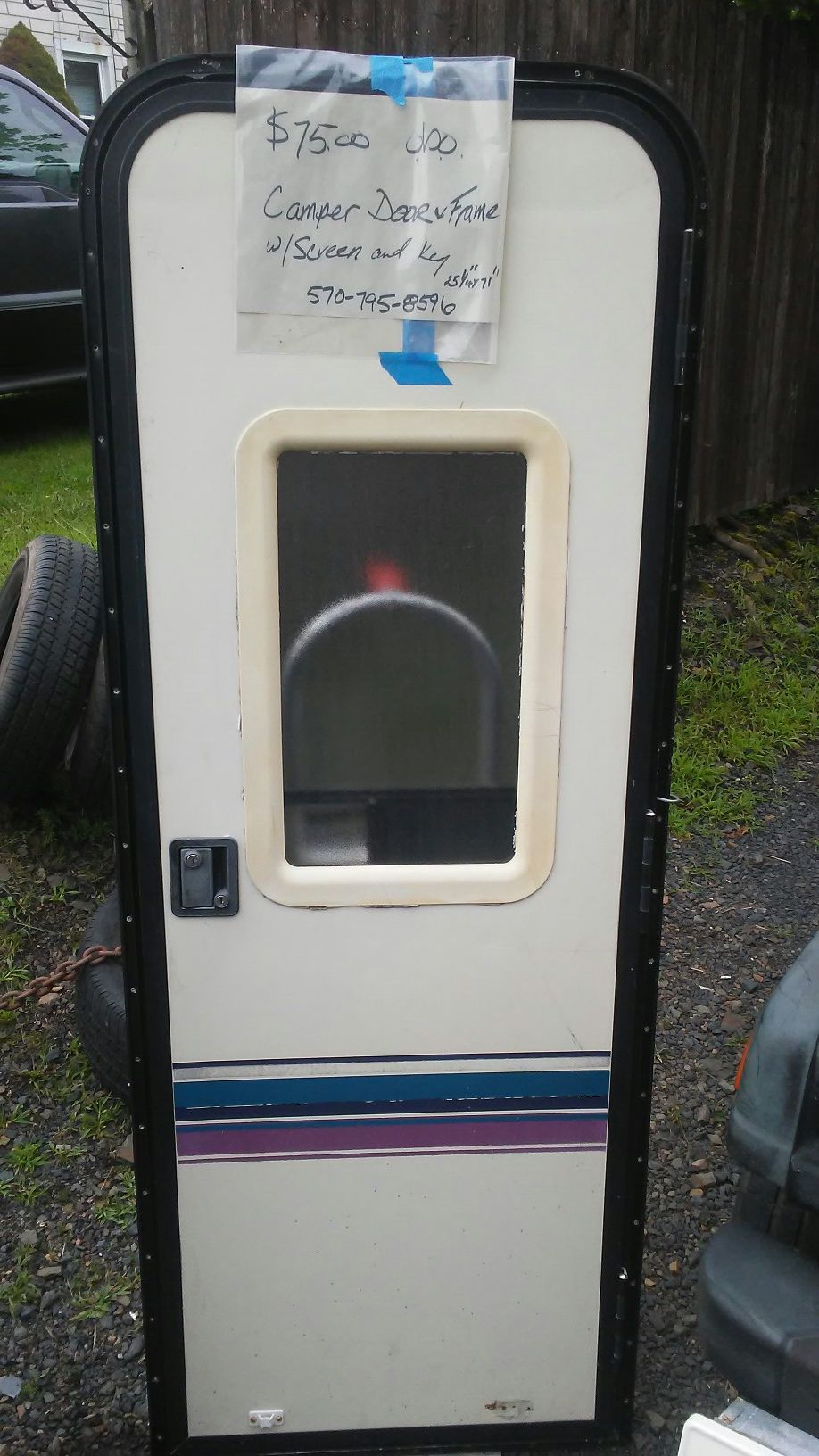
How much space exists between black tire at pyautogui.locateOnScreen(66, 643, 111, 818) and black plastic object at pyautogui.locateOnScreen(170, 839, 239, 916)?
6.71ft

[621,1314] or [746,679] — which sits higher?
[746,679]

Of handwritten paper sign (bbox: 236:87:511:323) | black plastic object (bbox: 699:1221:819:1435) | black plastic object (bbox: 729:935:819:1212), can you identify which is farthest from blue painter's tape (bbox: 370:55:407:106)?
black plastic object (bbox: 699:1221:819:1435)

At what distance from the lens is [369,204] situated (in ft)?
5.16

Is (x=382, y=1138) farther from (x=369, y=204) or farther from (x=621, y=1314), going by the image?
(x=369, y=204)

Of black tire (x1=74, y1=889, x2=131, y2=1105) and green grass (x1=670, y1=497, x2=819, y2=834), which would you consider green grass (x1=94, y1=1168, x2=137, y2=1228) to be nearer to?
black tire (x1=74, y1=889, x2=131, y2=1105)

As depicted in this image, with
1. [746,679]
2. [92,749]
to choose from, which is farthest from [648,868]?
[746,679]

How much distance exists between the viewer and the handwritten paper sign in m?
1.53

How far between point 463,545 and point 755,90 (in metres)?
4.68

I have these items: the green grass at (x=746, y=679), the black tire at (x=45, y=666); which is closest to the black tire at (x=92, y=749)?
the black tire at (x=45, y=666)

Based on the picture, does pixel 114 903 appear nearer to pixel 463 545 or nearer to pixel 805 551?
pixel 463 545

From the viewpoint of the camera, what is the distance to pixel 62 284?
251 inches

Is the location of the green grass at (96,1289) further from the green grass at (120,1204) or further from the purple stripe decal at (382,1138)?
the purple stripe decal at (382,1138)

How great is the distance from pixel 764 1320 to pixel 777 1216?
0.17m

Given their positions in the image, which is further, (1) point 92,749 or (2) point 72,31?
(2) point 72,31
